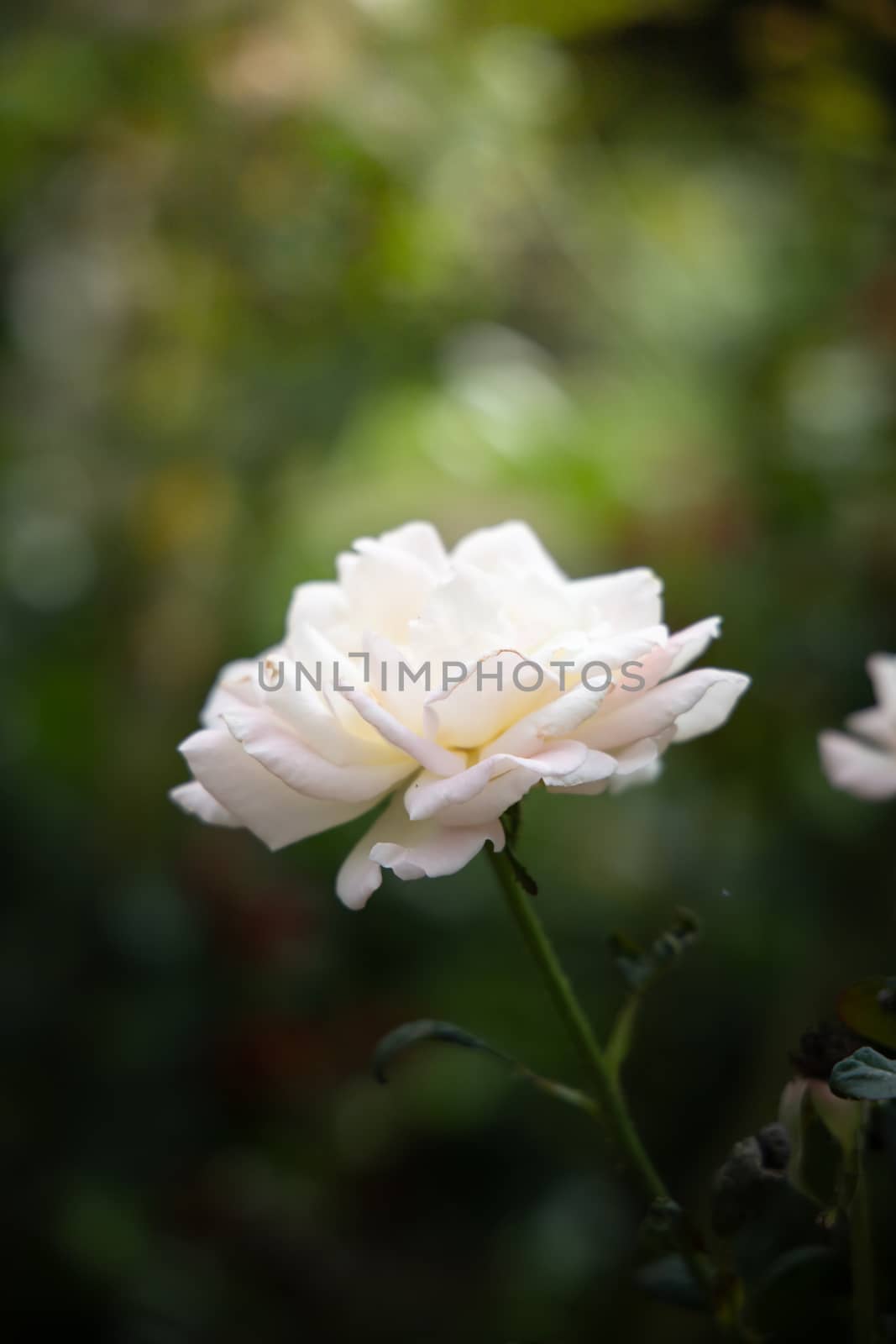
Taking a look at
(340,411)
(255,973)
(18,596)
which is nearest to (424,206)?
(340,411)

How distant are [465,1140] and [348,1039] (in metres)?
0.27

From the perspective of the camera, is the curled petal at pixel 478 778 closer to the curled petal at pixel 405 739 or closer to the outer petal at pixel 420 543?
the curled petal at pixel 405 739

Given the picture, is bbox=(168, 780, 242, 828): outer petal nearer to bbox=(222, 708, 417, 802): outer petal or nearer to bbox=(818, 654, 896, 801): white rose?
bbox=(222, 708, 417, 802): outer petal

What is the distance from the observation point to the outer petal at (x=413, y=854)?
0.33 metres

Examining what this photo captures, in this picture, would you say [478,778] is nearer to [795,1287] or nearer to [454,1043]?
[454,1043]

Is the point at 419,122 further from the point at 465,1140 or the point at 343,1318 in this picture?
the point at 343,1318

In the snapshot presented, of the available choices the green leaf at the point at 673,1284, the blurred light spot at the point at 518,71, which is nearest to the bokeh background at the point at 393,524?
the blurred light spot at the point at 518,71

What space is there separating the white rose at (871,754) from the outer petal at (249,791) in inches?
7.6

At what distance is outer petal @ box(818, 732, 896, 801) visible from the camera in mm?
420

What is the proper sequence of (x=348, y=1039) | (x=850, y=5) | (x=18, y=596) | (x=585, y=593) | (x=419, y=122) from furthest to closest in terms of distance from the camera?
1. (x=18, y=596)
2. (x=419, y=122)
3. (x=348, y=1039)
4. (x=850, y=5)
5. (x=585, y=593)

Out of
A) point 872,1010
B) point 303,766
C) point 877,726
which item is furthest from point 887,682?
point 303,766

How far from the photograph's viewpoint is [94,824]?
58.8 inches

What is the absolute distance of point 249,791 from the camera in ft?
1.20

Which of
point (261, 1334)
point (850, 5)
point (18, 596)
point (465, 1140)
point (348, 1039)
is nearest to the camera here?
point (850, 5)
